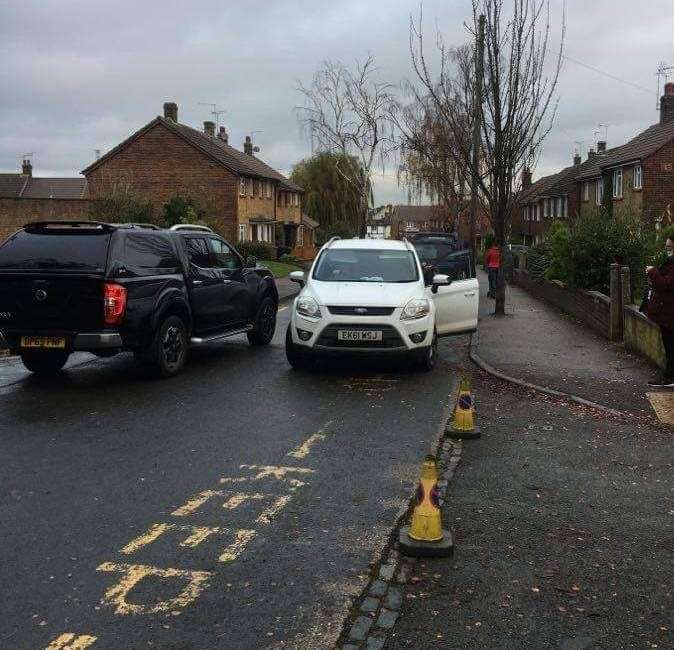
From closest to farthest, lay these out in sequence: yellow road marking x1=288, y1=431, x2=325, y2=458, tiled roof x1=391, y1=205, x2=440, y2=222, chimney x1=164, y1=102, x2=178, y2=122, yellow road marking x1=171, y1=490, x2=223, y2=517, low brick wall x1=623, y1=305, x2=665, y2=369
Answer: yellow road marking x1=171, y1=490, x2=223, y2=517 < yellow road marking x1=288, y1=431, x2=325, y2=458 < low brick wall x1=623, y1=305, x2=665, y2=369 < chimney x1=164, y1=102, x2=178, y2=122 < tiled roof x1=391, y1=205, x2=440, y2=222

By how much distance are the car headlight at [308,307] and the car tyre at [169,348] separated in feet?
5.08

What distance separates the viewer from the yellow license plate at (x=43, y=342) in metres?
8.84

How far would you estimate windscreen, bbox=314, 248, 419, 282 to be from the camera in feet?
36.2

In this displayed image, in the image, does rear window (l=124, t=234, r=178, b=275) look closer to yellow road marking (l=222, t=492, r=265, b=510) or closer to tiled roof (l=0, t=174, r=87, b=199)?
yellow road marking (l=222, t=492, r=265, b=510)

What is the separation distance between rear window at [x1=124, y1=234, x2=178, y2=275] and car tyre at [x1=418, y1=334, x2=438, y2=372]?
Answer: 11.4 ft

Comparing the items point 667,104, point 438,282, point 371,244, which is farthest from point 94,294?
point 667,104

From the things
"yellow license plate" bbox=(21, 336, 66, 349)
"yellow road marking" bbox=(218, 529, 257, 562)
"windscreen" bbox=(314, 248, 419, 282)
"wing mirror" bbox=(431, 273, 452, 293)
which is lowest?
"yellow road marking" bbox=(218, 529, 257, 562)

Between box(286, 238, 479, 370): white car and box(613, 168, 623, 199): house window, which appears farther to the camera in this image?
box(613, 168, 623, 199): house window

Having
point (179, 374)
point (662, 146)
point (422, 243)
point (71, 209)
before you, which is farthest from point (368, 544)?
point (662, 146)

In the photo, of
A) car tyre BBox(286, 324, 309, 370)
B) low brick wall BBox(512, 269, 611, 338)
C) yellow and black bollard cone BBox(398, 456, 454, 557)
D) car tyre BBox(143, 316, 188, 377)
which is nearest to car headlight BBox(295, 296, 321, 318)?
car tyre BBox(286, 324, 309, 370)

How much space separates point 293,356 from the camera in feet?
34.5

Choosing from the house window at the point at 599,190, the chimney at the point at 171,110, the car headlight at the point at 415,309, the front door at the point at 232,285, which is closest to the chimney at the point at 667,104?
the house window at the point at 599,190

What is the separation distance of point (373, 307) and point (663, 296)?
346cm

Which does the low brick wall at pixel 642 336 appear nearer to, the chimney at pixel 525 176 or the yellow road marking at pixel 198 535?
the chimney at pixel 525 176
